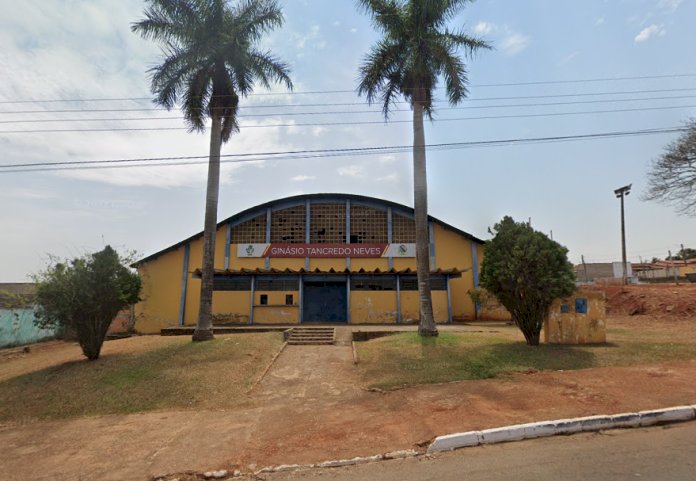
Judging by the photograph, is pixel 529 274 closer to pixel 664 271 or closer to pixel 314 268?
pixel 314 268

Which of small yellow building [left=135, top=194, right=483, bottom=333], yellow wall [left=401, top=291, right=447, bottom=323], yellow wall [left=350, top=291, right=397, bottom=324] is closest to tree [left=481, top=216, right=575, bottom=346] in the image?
small yellow building [left=135, top=194, right=483, bottom=333]

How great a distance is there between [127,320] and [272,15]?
19560 mm

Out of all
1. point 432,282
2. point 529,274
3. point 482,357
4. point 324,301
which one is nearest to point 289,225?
point 324,301

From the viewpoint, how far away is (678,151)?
20562 mm

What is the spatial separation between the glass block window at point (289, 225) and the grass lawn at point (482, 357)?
14.2 meters

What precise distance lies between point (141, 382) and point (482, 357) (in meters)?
9.19

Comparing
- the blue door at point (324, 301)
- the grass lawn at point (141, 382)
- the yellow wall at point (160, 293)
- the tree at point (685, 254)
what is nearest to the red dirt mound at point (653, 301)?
the blue door at point (324, 301)

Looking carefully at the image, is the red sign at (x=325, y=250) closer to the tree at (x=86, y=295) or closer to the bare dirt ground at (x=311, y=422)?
the tree at (x=86, y=295)

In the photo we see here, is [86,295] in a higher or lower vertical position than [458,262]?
lower

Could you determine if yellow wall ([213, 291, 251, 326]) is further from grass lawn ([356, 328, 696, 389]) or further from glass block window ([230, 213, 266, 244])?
grass lawn ([356, 328, 696, 389])

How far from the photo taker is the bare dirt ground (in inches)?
236

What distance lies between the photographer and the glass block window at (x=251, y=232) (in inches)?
1050

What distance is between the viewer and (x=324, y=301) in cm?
2495

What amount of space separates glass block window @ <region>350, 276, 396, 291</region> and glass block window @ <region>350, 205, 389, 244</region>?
2.83 metres
